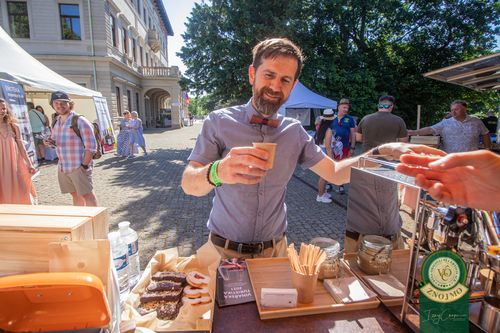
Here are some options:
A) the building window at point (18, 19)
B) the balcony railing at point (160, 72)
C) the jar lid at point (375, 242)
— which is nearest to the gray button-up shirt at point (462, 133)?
the jar lid at point (375, 242)

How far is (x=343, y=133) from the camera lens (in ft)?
20.3

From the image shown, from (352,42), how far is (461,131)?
44.7 ft

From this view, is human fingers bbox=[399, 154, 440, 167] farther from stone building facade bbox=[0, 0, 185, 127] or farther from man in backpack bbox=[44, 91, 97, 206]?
stone building facade bbox=[0, 0, 185, 127]

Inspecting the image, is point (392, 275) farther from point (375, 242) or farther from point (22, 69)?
point (22, 69)

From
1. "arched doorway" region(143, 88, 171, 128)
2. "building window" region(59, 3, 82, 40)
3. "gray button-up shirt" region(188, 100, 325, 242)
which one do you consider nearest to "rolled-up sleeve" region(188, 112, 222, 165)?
"gray button-up shirt" region(188, 100, 325, 242)

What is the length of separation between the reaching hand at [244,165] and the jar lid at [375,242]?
2.39 feet

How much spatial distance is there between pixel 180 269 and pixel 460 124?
20.7 ft

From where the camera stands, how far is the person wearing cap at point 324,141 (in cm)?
606

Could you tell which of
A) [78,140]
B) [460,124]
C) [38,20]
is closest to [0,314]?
[78,140]

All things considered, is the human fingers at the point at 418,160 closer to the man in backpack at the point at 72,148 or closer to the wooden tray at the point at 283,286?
the wooden tray at the point at 283,286

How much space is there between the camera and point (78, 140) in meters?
4.24

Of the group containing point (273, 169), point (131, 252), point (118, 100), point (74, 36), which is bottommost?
point (131, 252)

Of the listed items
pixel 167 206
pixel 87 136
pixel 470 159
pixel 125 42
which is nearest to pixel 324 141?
pixel 167 206

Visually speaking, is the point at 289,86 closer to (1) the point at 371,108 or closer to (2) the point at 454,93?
(1) the point at 371,108
